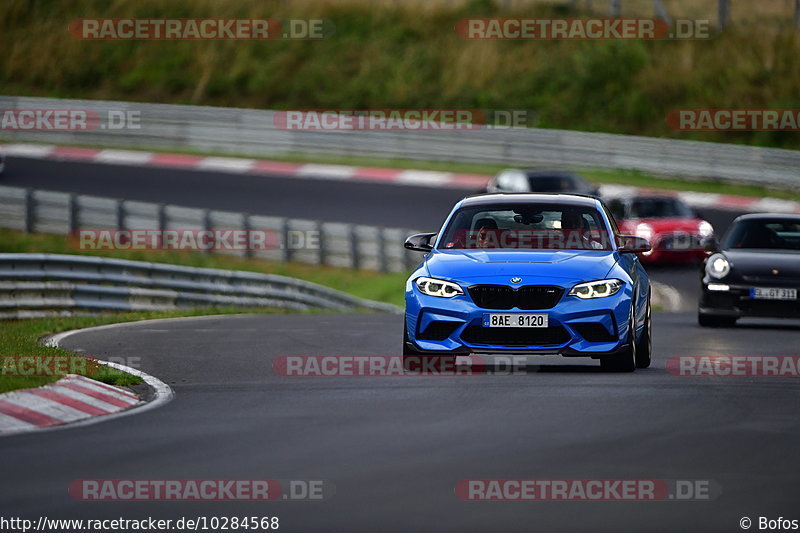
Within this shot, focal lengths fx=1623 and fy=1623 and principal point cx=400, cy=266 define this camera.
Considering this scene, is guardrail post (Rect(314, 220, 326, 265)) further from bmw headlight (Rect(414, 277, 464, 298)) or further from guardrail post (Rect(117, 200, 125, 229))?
bmw headlight (Rect(414, 277, 464, 298))

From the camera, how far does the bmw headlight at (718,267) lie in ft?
61.0

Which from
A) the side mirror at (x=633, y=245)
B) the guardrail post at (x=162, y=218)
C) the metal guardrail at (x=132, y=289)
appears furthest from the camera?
the guardrail post at (x=162, y=218)

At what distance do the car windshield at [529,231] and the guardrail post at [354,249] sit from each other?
18.1 meters

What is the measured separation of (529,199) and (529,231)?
0.29 meters

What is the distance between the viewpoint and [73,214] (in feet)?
105

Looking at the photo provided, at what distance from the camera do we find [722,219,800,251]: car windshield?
19.2m

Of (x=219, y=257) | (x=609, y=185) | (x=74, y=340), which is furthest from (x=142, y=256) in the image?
(x=74, y=340)

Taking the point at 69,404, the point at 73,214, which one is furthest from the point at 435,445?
the point at 73,214

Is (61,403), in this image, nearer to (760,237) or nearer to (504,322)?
(504,322)

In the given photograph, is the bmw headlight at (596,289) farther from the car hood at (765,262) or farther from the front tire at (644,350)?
the car hood at (765,262)

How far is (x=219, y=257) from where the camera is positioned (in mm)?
32688

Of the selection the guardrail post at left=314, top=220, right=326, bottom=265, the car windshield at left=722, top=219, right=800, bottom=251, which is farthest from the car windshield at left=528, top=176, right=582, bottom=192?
the car windshield at left=722, top=219, right=800, bottom=251

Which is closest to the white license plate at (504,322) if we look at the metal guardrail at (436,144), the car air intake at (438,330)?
the car air intake at (438,330)

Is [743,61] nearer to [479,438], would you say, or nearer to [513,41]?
[513,41]
